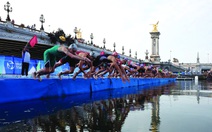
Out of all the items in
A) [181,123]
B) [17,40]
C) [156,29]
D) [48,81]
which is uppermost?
[156,29]

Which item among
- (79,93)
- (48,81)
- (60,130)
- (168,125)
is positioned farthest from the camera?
(79,93)

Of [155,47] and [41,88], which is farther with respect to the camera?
[155,47]

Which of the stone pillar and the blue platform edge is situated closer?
the blue platform edge

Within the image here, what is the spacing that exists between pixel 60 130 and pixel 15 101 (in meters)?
4.54

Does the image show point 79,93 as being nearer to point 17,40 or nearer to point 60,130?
point 60,130

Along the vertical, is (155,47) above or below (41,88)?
above

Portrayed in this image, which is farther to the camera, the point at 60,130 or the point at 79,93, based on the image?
the point at 79,93

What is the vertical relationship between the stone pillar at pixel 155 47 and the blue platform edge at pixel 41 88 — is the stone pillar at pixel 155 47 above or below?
above

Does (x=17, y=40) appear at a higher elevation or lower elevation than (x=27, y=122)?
higher

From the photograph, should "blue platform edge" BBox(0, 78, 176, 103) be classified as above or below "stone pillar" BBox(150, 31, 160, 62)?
below

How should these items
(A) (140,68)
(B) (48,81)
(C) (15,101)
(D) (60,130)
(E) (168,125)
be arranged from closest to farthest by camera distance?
(D) (60,130), (E) (168,125), (C) (15,101), (B) (48,81), (A) (140,68)

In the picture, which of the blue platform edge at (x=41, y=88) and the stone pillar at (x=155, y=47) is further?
the stone pillar at (x=155, y=47)

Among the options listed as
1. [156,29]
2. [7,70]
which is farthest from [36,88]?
[156,29]

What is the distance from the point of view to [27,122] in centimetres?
535
